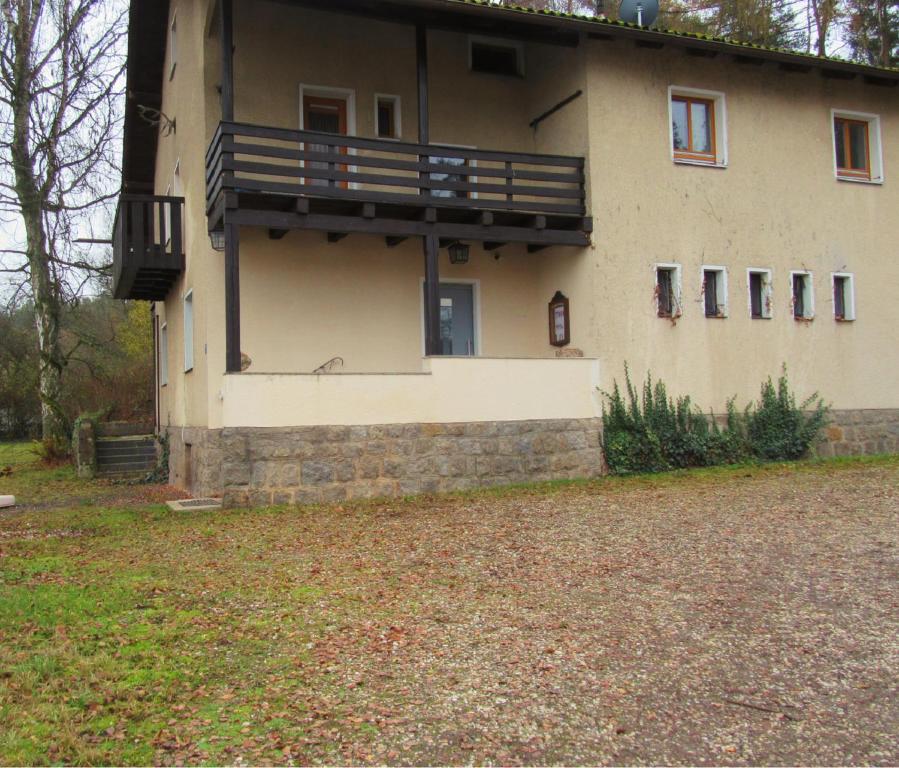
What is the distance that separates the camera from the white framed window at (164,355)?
1766cm

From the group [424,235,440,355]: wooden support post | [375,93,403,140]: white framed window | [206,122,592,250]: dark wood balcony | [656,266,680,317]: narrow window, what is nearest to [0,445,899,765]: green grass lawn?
[424,235,440,355]: wooden support post

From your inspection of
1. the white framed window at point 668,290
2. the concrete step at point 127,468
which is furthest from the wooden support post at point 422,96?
the concrete step at point 127,468

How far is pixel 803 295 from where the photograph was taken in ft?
50.6

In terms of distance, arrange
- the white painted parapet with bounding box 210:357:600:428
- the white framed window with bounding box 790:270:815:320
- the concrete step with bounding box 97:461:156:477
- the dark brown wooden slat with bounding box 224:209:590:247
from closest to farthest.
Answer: the white painted parapet with bounding box 210:357:600:428
the dark brown wooden slat with bounding box 224:209:590:247
the white framed window with bounding box 790:270:815:320
the concrete step with bounding box 97:461:156:477

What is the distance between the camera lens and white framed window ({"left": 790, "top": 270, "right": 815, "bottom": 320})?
604 inches

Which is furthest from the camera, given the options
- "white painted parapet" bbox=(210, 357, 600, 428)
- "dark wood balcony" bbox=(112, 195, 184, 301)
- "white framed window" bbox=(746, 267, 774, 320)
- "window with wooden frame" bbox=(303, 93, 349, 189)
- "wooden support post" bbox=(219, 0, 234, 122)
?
"white framed window" bbox=(746, 267, 774, 320)

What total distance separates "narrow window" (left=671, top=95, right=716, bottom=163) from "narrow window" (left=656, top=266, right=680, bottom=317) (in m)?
1.96

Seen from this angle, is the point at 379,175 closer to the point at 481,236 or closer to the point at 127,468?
the point at 481,236

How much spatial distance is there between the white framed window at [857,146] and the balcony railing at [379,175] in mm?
5724

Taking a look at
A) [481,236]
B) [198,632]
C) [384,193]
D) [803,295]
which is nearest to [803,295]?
[803,295]

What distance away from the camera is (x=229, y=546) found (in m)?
8.45

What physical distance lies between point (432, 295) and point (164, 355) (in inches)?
311

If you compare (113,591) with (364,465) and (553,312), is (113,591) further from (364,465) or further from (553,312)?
(553,312)

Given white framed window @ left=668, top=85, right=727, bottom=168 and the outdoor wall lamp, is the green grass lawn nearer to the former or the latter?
the outdoor wall lamp
